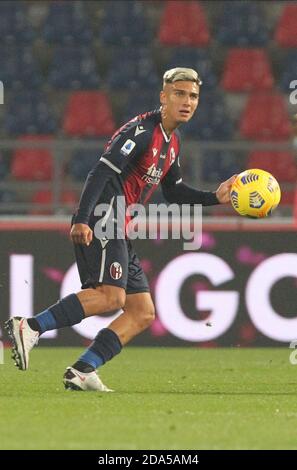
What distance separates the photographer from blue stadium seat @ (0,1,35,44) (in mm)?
17656

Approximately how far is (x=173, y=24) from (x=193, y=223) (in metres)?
6.31

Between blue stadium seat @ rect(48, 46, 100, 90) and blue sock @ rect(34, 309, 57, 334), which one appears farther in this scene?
blue stadium seat @ rect(48, 46, 100, 90)

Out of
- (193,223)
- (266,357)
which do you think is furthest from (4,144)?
(266,357)

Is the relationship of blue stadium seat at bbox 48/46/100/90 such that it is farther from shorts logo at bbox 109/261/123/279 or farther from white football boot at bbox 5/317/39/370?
white football boot at bbox 5/317/39/370

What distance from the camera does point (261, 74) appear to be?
1736 centimetres

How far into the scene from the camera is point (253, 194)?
26.7 feet

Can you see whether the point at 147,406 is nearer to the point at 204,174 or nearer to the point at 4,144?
the point at 4,144

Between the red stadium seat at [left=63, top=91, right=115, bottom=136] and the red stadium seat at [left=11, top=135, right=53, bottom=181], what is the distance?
475 millimetres

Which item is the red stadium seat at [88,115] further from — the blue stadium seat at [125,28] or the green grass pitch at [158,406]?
the green grass pitch at [158,406]

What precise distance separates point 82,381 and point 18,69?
9.99m

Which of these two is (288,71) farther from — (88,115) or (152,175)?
(152,175)

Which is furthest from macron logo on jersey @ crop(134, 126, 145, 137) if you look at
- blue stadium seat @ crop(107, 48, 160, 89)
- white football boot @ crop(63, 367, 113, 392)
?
blue stadium seat @ crop(107, 48, 160, 89)

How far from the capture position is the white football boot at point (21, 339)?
7719 millimetres

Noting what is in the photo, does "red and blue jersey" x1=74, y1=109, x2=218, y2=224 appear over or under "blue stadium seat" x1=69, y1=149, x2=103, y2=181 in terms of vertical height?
under
